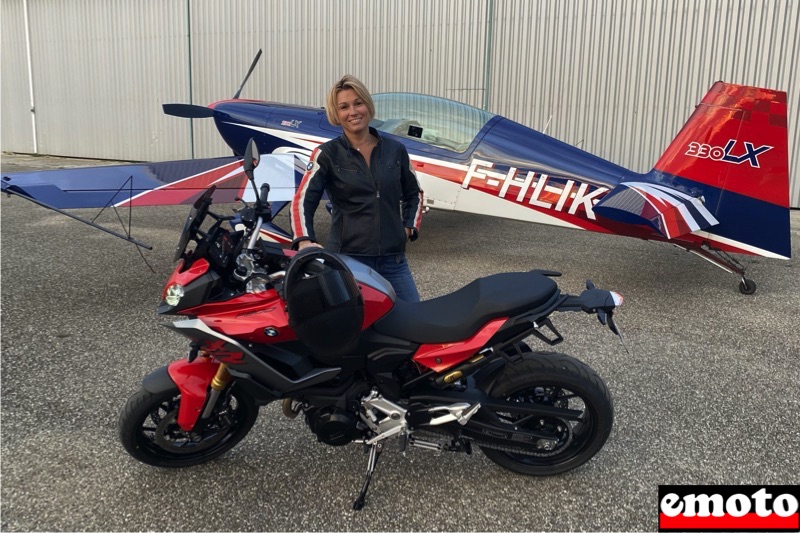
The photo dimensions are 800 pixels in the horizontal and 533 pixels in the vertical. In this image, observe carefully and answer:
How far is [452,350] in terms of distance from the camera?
2229mm

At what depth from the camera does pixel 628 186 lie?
5.23 meters

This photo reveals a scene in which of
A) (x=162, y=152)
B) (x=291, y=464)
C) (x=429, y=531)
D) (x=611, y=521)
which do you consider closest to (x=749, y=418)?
(x=611, y=521)

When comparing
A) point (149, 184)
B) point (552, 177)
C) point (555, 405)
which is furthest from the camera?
point (552, 177)

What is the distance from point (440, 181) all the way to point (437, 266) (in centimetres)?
92

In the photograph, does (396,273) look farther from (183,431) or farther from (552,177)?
(552,177)

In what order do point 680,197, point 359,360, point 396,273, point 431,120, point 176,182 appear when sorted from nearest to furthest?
point 359,360, point 396,273, point 680,197, point 176,182, point 431,120

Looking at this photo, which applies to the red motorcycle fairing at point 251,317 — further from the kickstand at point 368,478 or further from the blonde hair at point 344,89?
the blonde hair at point 344,89

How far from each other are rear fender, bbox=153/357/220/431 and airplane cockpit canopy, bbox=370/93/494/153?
173 inches

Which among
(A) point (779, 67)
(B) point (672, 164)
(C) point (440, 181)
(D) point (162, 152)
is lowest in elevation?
(D) point (162, 152)

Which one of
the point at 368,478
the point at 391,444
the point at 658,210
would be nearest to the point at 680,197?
the point at 658,210

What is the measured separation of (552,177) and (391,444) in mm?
3685

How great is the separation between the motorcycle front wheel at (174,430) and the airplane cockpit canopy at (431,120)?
4.31 metres

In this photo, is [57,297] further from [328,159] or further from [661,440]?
[661,440]

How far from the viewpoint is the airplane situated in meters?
4.83
